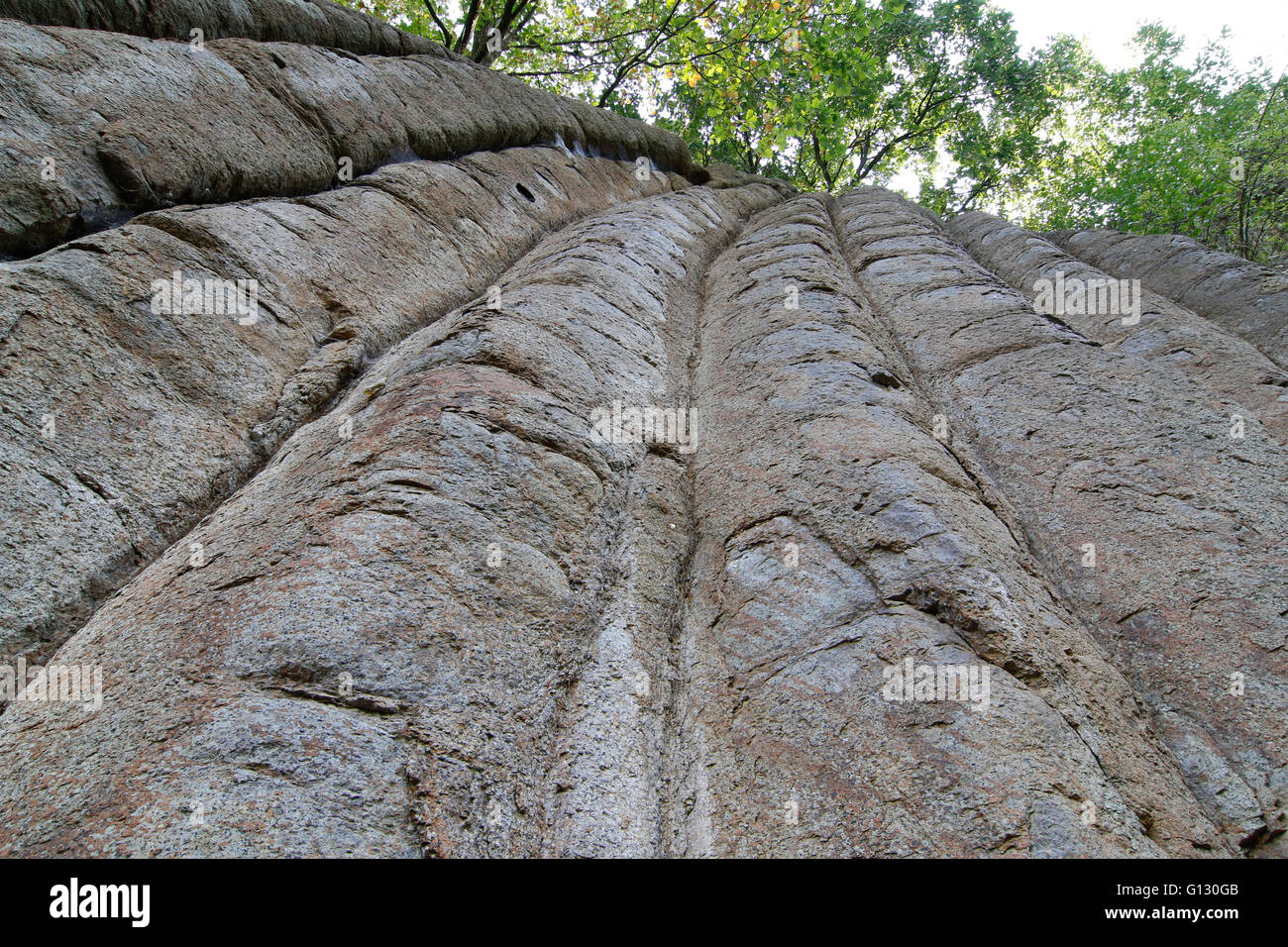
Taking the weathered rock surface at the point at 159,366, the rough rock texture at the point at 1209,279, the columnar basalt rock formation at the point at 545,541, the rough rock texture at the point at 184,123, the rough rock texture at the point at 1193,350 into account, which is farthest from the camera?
the rough rock texture at the point at 1209,279

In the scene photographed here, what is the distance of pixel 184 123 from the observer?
5352 mm

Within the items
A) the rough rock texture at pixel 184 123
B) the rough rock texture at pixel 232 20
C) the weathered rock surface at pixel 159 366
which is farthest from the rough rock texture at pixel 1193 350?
the rough rock texture at pixel 232 20

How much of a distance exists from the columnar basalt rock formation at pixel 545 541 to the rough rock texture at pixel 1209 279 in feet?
1.82

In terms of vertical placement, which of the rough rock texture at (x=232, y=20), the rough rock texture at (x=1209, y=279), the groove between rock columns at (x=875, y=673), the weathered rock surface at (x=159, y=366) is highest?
the rough rock texture at (x=232, y=20)

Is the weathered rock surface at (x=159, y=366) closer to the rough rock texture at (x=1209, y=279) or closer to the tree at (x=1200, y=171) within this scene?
the rough rock texture at (x=1209, y=279)

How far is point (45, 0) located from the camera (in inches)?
208

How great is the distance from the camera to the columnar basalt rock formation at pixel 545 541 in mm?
2514

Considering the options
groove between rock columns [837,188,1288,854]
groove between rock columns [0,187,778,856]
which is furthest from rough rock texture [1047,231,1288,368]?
groove between rock columns [0,187,778,856]

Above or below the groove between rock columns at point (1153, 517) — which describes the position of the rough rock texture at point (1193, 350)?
above

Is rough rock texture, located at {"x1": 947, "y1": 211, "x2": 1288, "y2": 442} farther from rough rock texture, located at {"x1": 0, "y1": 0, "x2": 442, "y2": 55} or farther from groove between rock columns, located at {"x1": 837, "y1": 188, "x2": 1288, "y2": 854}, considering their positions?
rough rock texture, located at {"x1": 0, "y1": 0, "x2": 442, "y2": 55}

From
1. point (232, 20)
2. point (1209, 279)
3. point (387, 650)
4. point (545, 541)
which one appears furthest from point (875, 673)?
point (1209, 279)

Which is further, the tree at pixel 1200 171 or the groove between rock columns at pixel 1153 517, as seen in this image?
the tree at pixel 1200 171

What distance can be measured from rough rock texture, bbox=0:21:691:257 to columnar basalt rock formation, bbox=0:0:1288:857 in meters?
0.04
